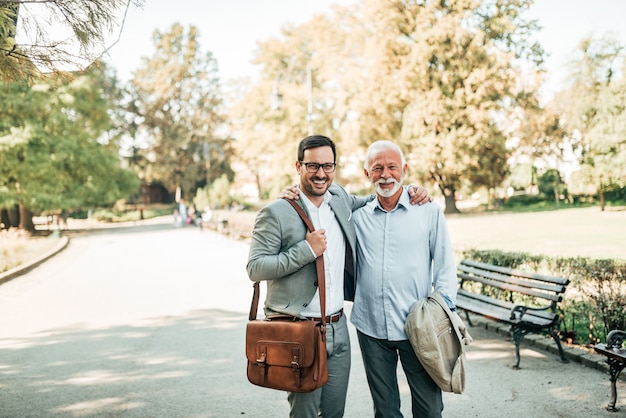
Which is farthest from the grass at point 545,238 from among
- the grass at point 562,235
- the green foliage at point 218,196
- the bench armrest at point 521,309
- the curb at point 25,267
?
the green foliage at point 218,196

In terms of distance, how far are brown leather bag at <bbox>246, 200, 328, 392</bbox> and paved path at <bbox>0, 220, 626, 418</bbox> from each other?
5.33 ft

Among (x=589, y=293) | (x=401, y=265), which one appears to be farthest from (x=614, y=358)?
(x=401, y=265)

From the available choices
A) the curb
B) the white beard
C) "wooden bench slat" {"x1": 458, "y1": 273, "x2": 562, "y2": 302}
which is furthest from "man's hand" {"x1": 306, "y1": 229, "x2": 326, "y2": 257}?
the curb

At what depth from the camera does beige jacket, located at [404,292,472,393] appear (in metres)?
2.64

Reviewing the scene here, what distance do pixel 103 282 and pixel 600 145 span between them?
10.9 meters

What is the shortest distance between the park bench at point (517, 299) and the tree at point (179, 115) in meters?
43.4

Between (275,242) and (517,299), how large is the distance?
563cm

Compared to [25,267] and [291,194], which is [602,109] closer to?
[291,194]

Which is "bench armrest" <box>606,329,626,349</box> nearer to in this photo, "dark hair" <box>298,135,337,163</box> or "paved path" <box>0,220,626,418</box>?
"paved path" <box>0,220,626,418</box>

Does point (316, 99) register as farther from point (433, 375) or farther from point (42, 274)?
point (433, 375)

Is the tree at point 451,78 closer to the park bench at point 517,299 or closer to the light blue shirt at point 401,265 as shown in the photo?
the park bench at point 517,299

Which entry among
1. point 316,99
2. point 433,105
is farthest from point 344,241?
point 316,99

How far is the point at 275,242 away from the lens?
2689 mm

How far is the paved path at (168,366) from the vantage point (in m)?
4.17
